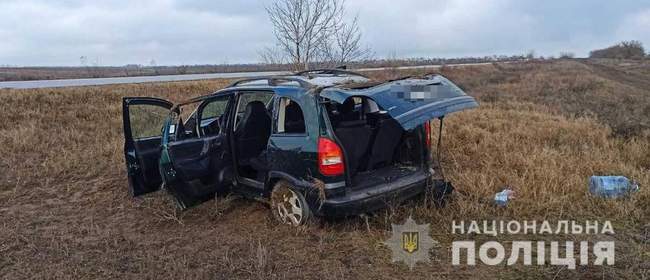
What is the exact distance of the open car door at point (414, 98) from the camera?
11.7 ft

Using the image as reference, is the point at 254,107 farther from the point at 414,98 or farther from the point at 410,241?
the point at 410,241

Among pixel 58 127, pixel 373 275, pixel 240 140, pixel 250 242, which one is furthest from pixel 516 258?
pixel 58 127

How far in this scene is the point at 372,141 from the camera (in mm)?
4406

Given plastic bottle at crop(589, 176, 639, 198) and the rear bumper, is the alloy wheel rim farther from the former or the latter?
plastic bottle at crop(589, 176, 639, 198)

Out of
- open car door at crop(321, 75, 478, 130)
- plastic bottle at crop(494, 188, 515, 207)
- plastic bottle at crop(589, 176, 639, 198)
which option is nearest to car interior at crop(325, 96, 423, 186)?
open car door at crop(321, 75, 478, 130)

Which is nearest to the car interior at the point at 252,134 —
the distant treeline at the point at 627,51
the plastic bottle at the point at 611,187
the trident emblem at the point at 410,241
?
the trident emblem at the point at 410,241

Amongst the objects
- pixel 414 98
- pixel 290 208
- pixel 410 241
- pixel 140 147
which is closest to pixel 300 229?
pixel 290 208

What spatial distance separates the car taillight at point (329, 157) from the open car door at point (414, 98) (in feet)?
1.24

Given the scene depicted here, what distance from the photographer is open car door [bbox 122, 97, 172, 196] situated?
520cm

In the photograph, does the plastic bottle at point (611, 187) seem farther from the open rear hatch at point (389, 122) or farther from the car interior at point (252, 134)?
the car interior at point (252, 134)

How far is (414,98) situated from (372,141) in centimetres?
80

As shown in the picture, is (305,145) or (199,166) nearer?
(305,145)

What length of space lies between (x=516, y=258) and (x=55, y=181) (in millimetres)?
6481

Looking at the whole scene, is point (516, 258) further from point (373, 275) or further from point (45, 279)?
point (45, 279)
